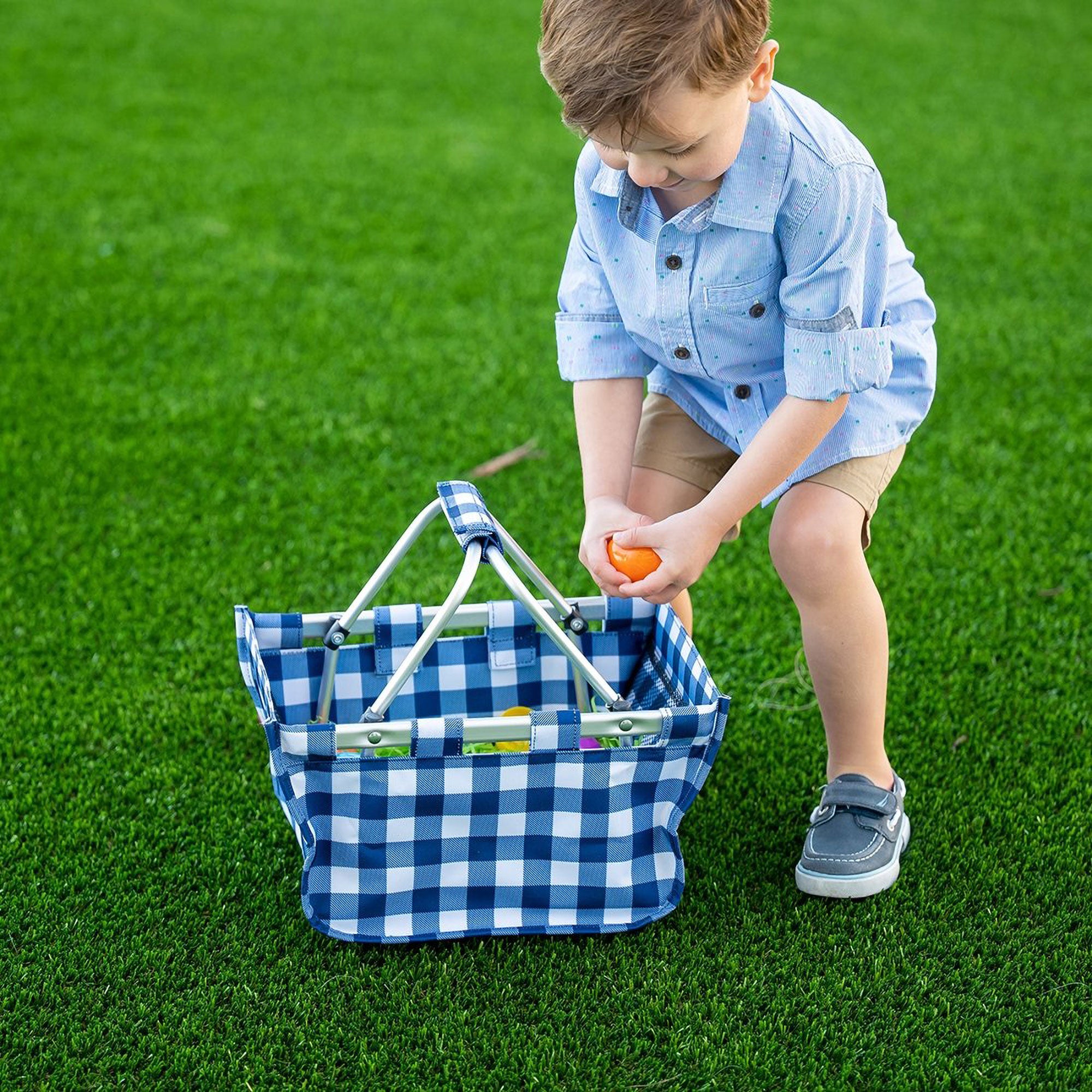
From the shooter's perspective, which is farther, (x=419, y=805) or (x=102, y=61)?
(x=102, y=61)

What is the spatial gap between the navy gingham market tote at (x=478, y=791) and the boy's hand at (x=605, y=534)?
0.08m

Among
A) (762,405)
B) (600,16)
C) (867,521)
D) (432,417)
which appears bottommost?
(432,417)

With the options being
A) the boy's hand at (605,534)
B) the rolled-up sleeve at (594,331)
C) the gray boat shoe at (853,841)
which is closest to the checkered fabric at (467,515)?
the boy's hand at (605,534)

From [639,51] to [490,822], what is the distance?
939mm

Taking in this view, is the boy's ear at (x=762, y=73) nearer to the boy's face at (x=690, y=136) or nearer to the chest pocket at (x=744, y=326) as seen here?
the boy's face at (x=690, y=136)

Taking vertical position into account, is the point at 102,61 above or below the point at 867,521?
below

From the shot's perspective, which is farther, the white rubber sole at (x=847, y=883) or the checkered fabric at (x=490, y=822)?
the white rubber sole at (x=847, y=883)

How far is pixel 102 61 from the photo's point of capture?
5.41m

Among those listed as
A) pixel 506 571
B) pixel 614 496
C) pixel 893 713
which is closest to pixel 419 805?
pixel 506 571

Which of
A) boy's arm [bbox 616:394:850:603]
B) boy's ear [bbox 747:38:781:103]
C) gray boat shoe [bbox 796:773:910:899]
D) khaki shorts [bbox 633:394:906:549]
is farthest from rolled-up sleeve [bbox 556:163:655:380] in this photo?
gray boat shoe [bbox 796:773:910:899]

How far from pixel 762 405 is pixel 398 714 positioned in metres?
0.75

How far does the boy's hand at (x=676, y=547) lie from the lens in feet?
5.25

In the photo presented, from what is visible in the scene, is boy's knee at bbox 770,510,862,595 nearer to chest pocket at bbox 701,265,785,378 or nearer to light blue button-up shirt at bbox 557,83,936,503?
light blue button-up shirt at bbox 557,83,936,503

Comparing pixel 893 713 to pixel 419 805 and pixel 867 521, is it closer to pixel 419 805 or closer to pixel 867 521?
pixel 867 521
